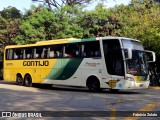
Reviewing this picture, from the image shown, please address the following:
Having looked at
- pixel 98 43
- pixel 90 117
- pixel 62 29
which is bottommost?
pixel 90 117

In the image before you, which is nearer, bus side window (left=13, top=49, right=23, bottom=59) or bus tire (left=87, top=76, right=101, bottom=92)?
bus tire (left=87, top=76, right=101, bottom=92)

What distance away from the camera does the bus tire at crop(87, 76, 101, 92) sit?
20.4 metres

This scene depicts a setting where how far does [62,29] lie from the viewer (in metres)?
34.3

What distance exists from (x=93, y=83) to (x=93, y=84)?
7 centimetres

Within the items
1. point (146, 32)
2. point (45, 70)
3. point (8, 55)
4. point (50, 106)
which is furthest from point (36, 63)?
point (50, 106)

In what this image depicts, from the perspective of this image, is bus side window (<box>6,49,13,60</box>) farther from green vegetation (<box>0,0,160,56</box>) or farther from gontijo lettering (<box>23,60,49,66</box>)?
green vegetation (<box>0,0,160,56</box>)

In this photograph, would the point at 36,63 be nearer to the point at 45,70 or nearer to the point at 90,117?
the point at 45,70

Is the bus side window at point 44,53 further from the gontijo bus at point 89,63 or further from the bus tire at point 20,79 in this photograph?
the bus tire at point 20,79

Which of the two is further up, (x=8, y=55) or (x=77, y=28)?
(x=77, y=28)

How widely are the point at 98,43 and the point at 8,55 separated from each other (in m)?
9.64

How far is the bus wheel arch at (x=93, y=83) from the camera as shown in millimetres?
20422

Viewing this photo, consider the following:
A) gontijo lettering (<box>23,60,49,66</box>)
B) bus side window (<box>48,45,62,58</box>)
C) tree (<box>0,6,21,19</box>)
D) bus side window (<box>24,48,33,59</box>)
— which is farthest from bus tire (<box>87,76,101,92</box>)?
tree (<box>0,6,21,19</box>)

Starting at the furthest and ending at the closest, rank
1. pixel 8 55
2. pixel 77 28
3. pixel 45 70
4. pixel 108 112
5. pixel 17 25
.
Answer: pixel 17 25 → pixel 77 28 → pixel 8 55 → pixel 45 70 → pixel 108 112

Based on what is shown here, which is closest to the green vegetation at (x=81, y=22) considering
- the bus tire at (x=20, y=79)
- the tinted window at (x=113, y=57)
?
the bus tire at (x=20, y=79)
